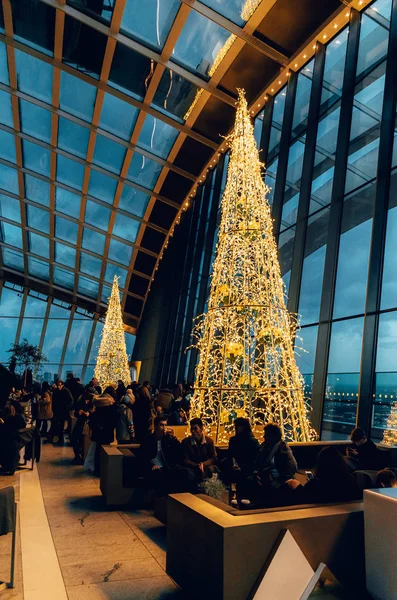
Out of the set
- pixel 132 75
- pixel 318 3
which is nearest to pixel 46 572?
pixel 318 3

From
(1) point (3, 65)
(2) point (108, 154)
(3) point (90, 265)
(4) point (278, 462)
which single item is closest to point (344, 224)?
(4) point (278, 462)

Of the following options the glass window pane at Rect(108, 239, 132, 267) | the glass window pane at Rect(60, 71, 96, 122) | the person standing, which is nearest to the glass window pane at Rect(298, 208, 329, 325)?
the person standing

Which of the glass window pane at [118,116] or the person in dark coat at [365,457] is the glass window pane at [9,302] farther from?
the person in dark coat at [365,457]

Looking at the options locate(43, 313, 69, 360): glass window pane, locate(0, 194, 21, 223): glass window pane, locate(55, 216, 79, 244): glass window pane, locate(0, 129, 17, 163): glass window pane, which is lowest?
locate(43, 313, 69, 360): glass window pane

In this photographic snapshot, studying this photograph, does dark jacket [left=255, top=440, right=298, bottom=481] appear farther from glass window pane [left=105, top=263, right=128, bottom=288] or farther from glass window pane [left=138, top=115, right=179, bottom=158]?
glass window pane [left=105, top=263, right=128, bottom=288]

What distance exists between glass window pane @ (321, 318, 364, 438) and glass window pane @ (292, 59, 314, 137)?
221 inches

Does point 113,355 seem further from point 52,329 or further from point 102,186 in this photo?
point 52,329

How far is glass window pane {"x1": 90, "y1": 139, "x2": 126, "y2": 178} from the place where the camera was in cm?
1892

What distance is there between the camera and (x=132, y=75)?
15.4m

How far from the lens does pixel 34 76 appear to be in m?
16.5

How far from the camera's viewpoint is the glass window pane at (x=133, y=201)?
21297mm

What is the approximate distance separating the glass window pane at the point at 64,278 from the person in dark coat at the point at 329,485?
972 inches

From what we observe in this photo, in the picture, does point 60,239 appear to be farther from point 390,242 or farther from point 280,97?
point 390,242

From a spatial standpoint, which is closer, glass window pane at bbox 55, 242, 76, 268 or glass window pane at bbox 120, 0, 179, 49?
glass window pane at bbox 120, 0, 179, 49
